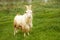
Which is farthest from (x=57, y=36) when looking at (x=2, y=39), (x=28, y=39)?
(x=2, y=39)

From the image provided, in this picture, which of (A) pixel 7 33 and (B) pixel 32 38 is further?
(A) pixel 7 33

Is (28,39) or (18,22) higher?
(18,22)

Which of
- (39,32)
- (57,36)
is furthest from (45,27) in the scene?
(57,36)

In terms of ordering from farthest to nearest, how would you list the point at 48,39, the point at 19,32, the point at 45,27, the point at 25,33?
1. the point at 45,27
2. the point at 19,32
3. the point at 25,33
4. the point at 48,39

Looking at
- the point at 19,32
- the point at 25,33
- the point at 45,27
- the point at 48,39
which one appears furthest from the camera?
the point at 45,27

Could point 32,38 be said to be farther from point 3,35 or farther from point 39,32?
point 3,35

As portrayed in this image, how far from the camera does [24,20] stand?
43.1 ft

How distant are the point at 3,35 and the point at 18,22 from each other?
177 centimetres

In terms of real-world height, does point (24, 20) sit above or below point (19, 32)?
above

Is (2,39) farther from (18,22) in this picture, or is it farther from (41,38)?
(41,38)

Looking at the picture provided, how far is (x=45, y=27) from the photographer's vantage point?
1581 centimetres

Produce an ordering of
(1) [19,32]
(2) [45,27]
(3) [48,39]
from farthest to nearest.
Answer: (2) [45,27] < (1) [19,32] < (3) [48,39]

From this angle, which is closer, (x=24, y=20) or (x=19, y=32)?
(x=24, y=20)

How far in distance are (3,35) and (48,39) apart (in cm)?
324
